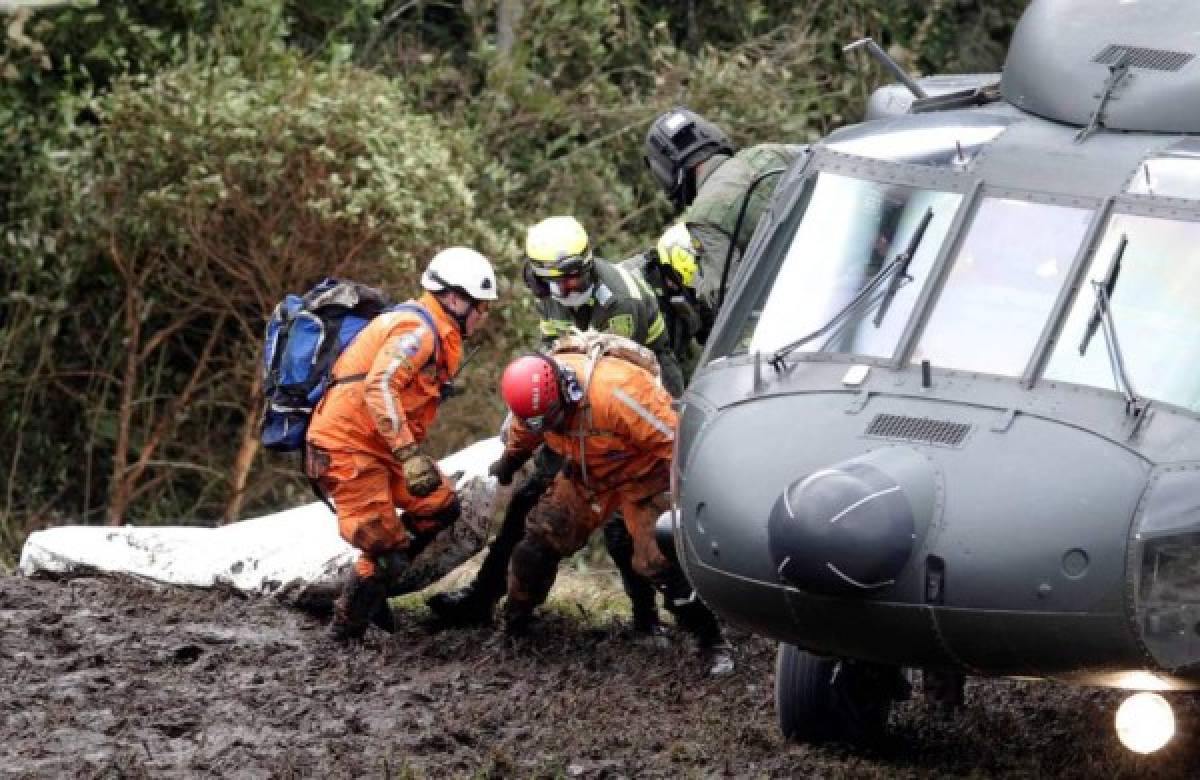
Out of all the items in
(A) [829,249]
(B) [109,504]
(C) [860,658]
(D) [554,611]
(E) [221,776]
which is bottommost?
(B) [109,504]

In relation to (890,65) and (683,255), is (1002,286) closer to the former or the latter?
(890,65)

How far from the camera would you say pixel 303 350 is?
986cm

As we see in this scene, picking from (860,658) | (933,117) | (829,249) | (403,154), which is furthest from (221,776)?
(403,154)

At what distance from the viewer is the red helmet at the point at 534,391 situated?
29.6 feet

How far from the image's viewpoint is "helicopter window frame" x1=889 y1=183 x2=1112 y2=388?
7.29 m

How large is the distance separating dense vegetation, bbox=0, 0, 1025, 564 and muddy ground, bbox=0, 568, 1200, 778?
150 inches

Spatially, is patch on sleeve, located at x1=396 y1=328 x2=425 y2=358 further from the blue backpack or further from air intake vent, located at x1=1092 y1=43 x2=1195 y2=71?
air intake vent, located at x1=1092 y1=43 x2=1195 y2=71

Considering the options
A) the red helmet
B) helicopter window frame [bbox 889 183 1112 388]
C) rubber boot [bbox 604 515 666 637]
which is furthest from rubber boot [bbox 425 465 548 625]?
helicopter window frame [bbox 889 183 1112 388]

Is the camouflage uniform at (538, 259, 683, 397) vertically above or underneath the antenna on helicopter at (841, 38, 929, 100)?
underneath

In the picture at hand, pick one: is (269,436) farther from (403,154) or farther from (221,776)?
(403,154)

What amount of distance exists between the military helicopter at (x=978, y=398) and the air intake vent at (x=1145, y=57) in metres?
0.01

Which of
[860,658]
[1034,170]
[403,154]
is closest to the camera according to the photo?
[860,658]

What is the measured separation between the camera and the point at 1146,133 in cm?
790

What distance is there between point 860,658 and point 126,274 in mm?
8242
